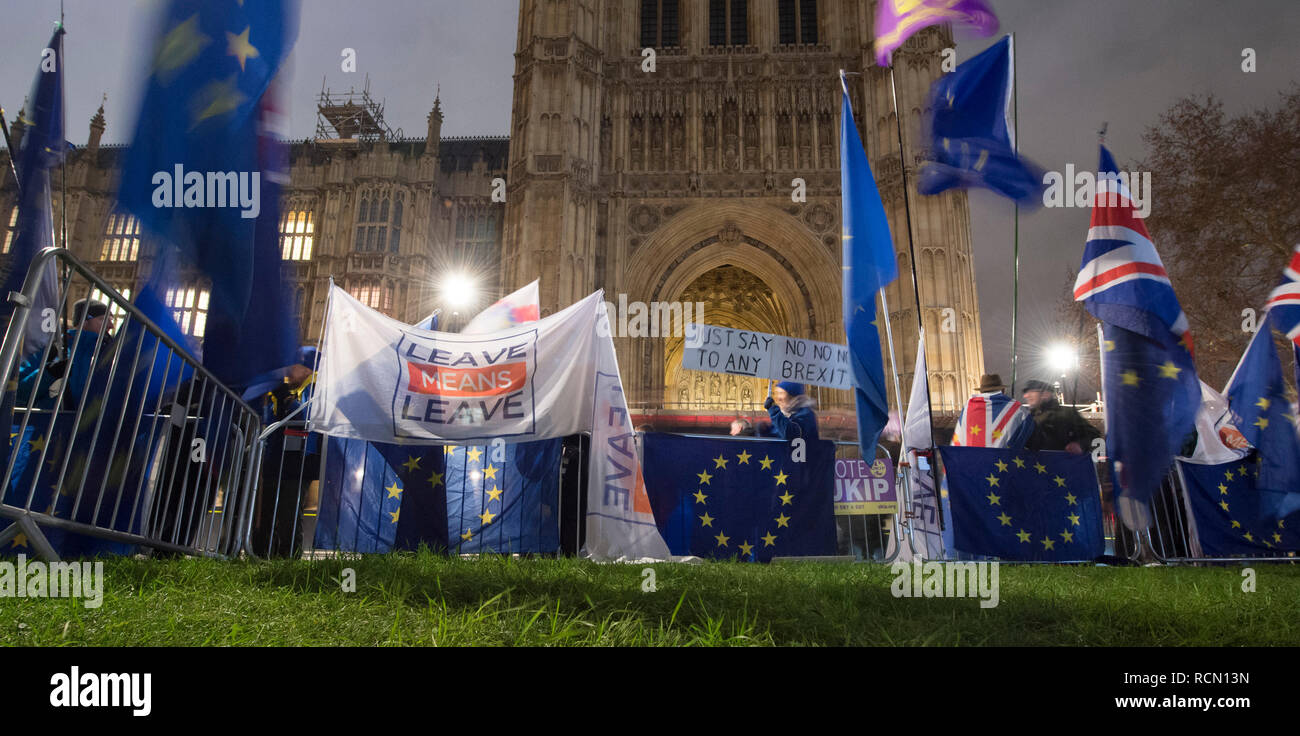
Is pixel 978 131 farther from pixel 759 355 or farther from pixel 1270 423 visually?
pixel 1270 423

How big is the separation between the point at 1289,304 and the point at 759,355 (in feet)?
16.8

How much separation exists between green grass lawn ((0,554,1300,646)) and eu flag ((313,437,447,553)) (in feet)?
6.35

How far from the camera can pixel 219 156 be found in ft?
12.5

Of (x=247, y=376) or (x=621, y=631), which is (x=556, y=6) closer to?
(x=247, y=376)

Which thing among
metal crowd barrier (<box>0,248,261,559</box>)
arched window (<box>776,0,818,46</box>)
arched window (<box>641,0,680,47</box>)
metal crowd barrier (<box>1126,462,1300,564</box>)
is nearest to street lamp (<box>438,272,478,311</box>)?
arched window (<box>641,0,680,47</box>)

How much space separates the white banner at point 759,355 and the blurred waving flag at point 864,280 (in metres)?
1.07

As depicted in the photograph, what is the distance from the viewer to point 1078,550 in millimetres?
6160

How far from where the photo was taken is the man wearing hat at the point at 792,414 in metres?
6.15

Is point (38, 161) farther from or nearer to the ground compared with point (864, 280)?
farther from the ground

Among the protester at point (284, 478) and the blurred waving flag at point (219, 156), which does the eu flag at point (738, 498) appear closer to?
the protester at point (284, 478)

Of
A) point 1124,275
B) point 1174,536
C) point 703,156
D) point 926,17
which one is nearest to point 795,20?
point 703,156

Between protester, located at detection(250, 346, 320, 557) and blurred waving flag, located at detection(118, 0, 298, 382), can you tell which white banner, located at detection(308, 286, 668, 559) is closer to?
protester, located at detection(250, 346, 320, 557)

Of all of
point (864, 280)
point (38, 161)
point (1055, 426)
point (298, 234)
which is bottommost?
point (1055, 426)
